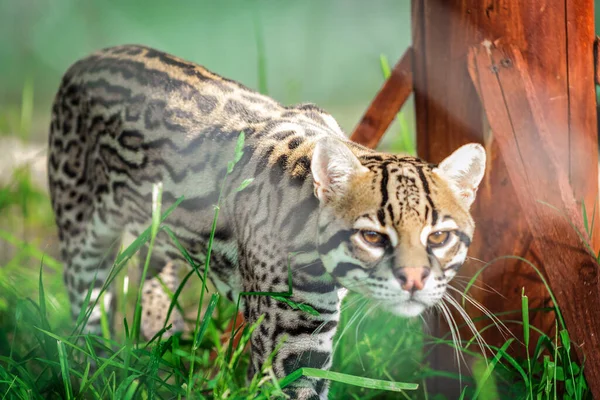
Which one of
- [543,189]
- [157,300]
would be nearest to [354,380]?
[543,189]

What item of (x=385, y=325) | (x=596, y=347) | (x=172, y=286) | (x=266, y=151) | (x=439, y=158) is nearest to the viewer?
(x=596, y=347)

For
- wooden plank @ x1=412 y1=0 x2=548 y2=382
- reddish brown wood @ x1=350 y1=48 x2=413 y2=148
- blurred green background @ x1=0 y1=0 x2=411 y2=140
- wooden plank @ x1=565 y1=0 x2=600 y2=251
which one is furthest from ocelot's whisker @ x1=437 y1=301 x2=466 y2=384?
blurred green background @ x1=0 y1=0 x2=411 y2=140

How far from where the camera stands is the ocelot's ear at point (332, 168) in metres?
2.70

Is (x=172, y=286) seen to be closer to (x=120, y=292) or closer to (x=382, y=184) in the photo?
(x=120, y=292)

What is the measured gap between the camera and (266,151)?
3.26 meters

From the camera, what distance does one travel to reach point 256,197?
3.22 metres

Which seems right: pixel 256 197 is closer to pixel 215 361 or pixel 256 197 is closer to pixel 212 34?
pixel 215 361

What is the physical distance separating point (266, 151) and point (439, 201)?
930mm

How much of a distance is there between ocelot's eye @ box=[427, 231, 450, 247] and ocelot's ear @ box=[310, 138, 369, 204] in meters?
0.38

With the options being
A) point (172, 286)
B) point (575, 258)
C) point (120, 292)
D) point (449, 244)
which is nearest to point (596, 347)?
point (575, 258)

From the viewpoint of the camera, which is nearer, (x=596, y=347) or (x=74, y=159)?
(x=596, y=347)

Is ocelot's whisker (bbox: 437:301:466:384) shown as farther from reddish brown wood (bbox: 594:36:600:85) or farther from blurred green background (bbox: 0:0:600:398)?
blurred green background (bbox: 0:0:600:398)

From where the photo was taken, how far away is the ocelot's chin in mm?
2639

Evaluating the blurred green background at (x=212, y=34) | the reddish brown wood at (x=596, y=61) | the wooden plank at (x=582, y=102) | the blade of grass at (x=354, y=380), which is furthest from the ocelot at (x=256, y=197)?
the blurred green background at (x=212, y=34)
